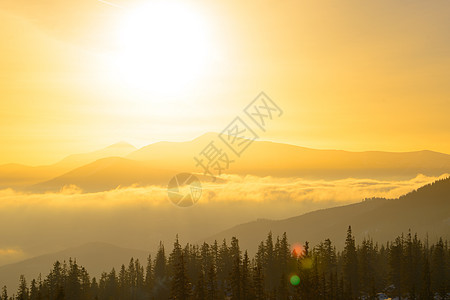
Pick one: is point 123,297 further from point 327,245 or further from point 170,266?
point 327,245

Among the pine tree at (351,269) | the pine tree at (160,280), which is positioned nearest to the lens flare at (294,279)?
the pine tree at (351,269)

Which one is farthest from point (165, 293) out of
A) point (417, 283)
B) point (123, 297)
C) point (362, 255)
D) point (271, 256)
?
point (417, 283)

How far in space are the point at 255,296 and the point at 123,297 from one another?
226 feet

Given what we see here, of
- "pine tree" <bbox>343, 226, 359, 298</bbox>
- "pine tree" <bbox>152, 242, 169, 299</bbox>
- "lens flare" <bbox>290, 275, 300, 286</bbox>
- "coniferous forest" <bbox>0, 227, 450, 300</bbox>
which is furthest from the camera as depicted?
"pine tree" <bbox>152, 242, 169, 299</bbox>

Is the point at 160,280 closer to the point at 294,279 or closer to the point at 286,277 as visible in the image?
the point at 286,277

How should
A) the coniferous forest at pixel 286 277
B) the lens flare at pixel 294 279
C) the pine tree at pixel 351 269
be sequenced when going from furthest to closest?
1. the lens flare at pixel 294 279
2. the pine tree at pixel 351 269
3. the coniferous forest at pixel 286 277

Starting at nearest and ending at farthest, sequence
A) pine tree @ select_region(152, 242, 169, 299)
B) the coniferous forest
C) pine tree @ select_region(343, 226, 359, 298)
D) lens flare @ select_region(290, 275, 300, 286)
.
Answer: the coniferous forest → pine tree @ select_region(343, 226, 359, 298) → lens flare @ select_region(290, 275, 300, 286) → pine tree @ select_region(152, 242, 169, 299)

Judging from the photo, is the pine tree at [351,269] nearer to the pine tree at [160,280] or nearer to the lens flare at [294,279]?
the lens flare at [294,279]

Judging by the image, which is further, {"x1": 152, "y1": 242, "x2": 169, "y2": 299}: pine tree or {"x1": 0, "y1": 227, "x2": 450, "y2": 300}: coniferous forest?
{"x1": 152, "y1": 242, "x2": 169, "y2": 299}: pine tree

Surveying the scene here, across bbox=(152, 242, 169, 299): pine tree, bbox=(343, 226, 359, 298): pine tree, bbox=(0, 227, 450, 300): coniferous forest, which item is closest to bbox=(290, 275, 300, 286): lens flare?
bbox=(0, 227, 450, 300): coniferous forest

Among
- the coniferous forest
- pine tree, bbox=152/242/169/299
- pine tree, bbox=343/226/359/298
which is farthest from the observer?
pine tree, bbox=152/242/169/299

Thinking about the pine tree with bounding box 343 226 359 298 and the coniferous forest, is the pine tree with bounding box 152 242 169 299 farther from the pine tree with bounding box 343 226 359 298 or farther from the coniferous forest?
the pine tree with bounding box 343 226 359 298

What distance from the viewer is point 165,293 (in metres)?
124

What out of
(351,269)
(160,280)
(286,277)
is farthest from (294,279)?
(160,280)
